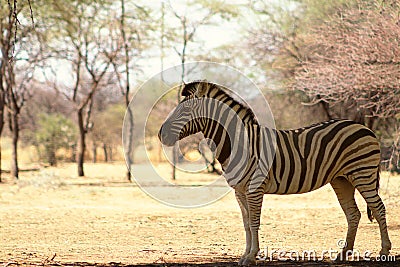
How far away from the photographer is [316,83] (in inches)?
524

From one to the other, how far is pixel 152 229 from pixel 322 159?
14.1ft

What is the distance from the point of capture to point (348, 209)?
271 inches

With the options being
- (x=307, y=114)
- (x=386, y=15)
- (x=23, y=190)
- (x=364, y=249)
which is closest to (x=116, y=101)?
(x=307, y=114)

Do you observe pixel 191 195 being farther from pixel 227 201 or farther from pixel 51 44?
pixel 51 44

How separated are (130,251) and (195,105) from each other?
7.97 feet

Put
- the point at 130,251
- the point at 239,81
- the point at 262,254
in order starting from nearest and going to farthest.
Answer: the point at 262,254, the point at 130,251, the point at 239,81

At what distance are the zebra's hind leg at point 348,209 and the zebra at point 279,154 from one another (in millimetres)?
11

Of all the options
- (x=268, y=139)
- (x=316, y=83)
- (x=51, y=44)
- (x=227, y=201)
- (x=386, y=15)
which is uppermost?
(x=51, y=44)

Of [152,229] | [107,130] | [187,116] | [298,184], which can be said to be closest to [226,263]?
[298,184]

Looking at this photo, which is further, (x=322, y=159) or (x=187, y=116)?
(x=322, y=159)

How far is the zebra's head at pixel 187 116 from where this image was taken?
20.6 feet

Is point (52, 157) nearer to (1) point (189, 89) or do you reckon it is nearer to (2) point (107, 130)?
(2) point (107, 130)

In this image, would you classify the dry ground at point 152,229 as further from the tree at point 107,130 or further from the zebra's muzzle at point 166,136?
the tree at point 107,130

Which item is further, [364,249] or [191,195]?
[191,195]
